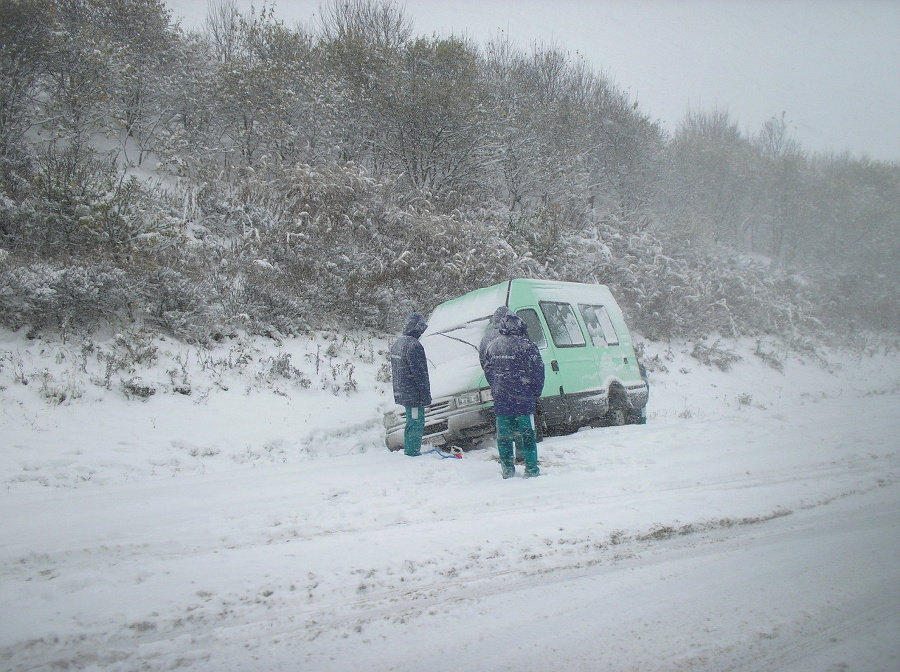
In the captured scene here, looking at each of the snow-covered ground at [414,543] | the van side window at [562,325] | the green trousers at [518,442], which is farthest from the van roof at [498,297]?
the green trousers at [518,442]

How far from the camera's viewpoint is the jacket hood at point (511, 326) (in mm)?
5289

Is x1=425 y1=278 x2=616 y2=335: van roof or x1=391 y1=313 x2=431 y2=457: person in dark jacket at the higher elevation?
x1=425 y1=278 x2=616 y2=335: van roof

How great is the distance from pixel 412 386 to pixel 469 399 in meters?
0.76

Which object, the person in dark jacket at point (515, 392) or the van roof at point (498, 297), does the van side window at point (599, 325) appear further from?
the person in dark jacket at point (515, 392)

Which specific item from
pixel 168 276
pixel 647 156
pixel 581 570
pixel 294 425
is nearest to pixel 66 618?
pixel 581 570

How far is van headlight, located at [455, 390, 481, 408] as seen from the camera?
20.7 ft

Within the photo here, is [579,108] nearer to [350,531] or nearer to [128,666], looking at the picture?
[350,531]

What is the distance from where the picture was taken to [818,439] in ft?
20.7

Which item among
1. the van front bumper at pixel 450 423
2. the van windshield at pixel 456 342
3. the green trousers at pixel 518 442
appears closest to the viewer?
the green trousers at pixel 518 442

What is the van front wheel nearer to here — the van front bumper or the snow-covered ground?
the snow-covered ground

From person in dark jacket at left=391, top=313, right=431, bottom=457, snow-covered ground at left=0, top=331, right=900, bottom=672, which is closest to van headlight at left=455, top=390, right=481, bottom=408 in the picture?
person in dark jacket at left=391, top=313, right=431, bottom=457

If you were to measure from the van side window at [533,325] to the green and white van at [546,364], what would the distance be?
0.01 m

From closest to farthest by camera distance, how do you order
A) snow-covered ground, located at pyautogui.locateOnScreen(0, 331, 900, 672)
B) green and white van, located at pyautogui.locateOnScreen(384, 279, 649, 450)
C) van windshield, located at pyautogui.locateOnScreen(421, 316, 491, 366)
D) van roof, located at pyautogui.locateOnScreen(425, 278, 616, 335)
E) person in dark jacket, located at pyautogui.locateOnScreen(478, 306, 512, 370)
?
snow-covered ground, located at pyautogui.locateOnScreen(0, 331, 900, 672)
person in dark jacket, located at pyautogui.locateOnScreen(478, 306, 512, 370)
green and white van, located at pyautogui.locateOnScreen(384, 279, 649, 450)
van windshield, located at pyautogui.locateOnScreen(421, 316, 491, 366)
van roof, located at pyautogui.locateOnScreen(425, 278, 616, 335)

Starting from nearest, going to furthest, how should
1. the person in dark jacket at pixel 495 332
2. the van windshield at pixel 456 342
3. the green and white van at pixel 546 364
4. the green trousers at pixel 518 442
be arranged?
the green trousers at pixel 518 442 → the person in dark jacket at pixel 495 332 → the green and white van at pixel 546 364 → the van windshield at pixel 456 342
